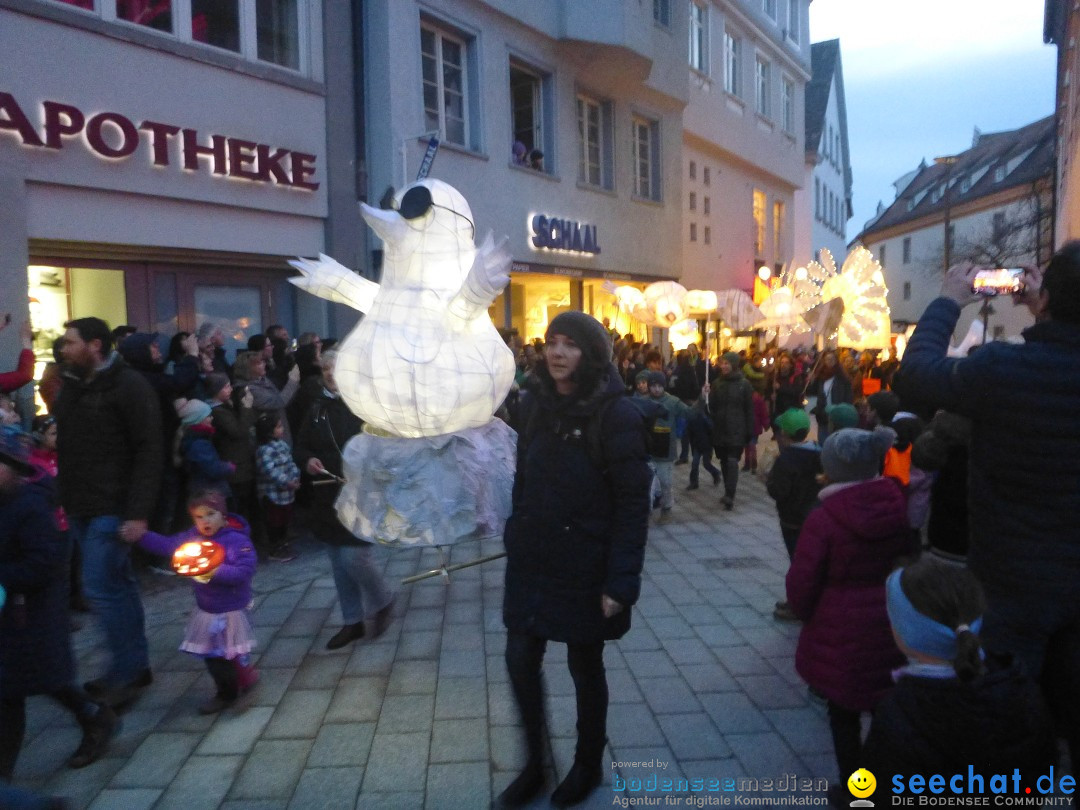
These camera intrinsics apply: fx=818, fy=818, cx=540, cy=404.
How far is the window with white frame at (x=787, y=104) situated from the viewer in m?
24.8

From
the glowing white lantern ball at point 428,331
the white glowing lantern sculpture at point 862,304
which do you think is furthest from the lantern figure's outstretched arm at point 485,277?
the white glowing lantern sculpture at point 862,304

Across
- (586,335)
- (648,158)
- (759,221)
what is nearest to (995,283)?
(586,335)

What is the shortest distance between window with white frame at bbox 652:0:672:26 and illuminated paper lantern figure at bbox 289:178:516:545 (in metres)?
13.8

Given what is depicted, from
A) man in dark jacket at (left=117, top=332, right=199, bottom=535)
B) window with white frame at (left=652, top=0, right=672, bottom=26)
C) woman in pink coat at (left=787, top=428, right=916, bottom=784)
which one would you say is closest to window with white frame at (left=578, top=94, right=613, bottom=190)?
window with white frame at (left=652, top=0, right=672, bottom=26)

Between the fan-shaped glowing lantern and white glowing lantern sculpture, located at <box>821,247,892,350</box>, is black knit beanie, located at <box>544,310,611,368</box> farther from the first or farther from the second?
white glowing lantern sculpture, located at <box>821,247,892,350</box>

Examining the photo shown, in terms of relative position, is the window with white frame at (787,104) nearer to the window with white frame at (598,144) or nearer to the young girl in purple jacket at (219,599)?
the window with white frame at (598,144)

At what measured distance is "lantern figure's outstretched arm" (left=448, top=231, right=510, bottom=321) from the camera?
4160mm

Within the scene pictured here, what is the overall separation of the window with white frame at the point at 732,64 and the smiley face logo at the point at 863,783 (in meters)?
21.4

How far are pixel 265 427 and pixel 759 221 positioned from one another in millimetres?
20339

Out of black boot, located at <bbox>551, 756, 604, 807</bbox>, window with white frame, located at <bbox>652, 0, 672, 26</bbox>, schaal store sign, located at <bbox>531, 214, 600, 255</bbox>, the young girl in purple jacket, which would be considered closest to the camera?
black boot, located at <bbox>551, 756, 604, 807</bbox>

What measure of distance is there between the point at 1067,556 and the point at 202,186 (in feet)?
28.4

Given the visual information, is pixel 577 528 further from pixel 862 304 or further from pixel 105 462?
pixel 862 304

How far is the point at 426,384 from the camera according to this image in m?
4.21

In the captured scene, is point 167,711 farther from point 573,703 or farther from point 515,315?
point 515,315
